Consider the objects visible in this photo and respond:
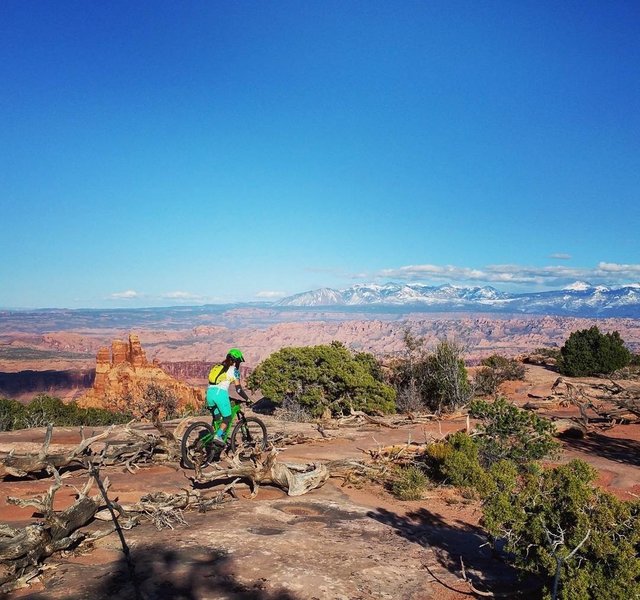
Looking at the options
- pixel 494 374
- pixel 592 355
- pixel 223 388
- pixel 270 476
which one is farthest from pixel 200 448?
pixel 592 355

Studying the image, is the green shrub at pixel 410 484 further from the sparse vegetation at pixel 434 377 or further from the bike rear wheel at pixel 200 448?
the sparse vegetation at pixel 434 377

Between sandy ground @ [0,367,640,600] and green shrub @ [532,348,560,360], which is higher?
sandy ground @ [0,367,640,600]

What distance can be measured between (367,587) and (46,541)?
3449 millimetres

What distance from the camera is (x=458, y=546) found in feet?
22.3

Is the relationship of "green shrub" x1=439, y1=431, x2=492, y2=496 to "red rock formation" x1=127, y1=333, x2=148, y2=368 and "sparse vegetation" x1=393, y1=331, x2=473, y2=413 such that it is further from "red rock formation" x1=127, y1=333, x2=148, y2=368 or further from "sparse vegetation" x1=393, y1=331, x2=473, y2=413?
"red rock formation" x1=127, y1=333, x2=148, y2=368

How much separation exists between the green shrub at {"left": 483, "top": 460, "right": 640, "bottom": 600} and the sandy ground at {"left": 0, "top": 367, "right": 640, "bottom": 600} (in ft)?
3.38

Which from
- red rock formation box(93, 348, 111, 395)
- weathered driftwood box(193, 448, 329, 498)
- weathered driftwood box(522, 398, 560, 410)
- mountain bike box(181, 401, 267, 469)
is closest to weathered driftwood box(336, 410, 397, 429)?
weathered driftwood box(522, 398, 560, 410)

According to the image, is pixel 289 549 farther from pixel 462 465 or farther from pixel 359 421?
pixel 359 421


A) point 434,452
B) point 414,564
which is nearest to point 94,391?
point 434,452

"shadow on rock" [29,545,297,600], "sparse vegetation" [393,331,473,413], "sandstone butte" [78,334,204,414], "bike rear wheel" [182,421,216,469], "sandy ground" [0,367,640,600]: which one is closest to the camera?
"shadow on rock" [29,545,297,600]

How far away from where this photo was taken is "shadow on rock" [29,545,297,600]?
4.54 meters

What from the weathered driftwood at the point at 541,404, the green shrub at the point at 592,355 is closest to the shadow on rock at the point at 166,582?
the weathered driftwood at the point at 541,404

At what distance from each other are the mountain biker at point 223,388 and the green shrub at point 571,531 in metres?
5.35

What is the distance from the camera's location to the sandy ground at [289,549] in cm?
487
